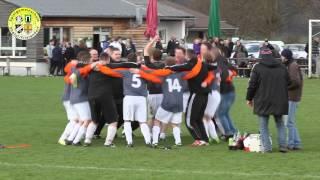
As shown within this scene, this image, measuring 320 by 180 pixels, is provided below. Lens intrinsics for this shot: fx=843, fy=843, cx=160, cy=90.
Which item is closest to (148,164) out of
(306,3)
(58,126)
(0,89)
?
(58,126)

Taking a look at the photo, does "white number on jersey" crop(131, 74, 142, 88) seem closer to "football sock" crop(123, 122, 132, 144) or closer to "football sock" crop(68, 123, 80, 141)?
"football sock" crop(123, 122, 132, 144)

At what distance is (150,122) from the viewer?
17203 millimetres

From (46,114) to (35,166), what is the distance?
10.0m

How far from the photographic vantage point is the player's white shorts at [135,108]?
15789 mm

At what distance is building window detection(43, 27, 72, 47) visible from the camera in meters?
48.5

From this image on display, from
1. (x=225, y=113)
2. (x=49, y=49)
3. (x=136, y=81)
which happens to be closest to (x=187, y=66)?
(x=136, y=81)

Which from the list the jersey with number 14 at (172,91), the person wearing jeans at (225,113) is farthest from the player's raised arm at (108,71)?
the person wearing jeans at (225,113)

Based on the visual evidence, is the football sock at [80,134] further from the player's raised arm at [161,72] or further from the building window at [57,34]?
the building window at [57,34]

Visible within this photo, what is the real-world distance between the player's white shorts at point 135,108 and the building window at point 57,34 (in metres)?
32.4

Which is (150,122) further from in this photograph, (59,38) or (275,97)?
(59,38)

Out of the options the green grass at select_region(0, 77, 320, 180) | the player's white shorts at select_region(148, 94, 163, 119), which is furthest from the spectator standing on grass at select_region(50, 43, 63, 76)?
the player's white shorts at select_region(148, 94, 163, 119)

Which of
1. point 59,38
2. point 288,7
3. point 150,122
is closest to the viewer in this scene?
point 150,122

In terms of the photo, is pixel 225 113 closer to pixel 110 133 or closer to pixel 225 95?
pixel 225 95

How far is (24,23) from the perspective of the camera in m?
47.1
